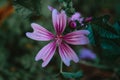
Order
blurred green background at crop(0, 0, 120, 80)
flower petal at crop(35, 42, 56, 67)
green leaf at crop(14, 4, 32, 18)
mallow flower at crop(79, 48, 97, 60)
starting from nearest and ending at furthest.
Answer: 1. flower petal at crop(35, 42, 56, 67)
2. green leaf at crop(14, 4, 32, 18)
3. blurred green background at crop(0, 0, 120, 80)
4. mallow flower at crop(79, 48, 97, 60)

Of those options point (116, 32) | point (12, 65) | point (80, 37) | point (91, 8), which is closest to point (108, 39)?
point (116, 32)

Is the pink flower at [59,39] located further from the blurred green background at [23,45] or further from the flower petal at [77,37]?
the blurred green background at [23,45]

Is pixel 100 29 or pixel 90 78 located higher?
pixel 100 29

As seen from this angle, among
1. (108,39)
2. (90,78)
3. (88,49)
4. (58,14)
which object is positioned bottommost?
(90,78)

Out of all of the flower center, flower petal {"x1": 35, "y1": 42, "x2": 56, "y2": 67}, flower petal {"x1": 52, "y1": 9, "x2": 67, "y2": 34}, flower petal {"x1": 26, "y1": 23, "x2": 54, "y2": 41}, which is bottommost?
flower petal {"x1": 35, "y1": 42, "x2": 56, "y2": 67}

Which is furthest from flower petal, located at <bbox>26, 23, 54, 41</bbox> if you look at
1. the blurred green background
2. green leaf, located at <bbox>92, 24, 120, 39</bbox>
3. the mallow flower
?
the mallow flower

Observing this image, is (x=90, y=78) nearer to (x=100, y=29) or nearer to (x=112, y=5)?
(x=112, y=5)

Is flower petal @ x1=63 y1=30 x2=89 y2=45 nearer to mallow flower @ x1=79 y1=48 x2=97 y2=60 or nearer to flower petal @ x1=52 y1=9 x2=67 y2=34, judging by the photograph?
flower petal @ x1=52 y1=9 x2=67 y2=34
